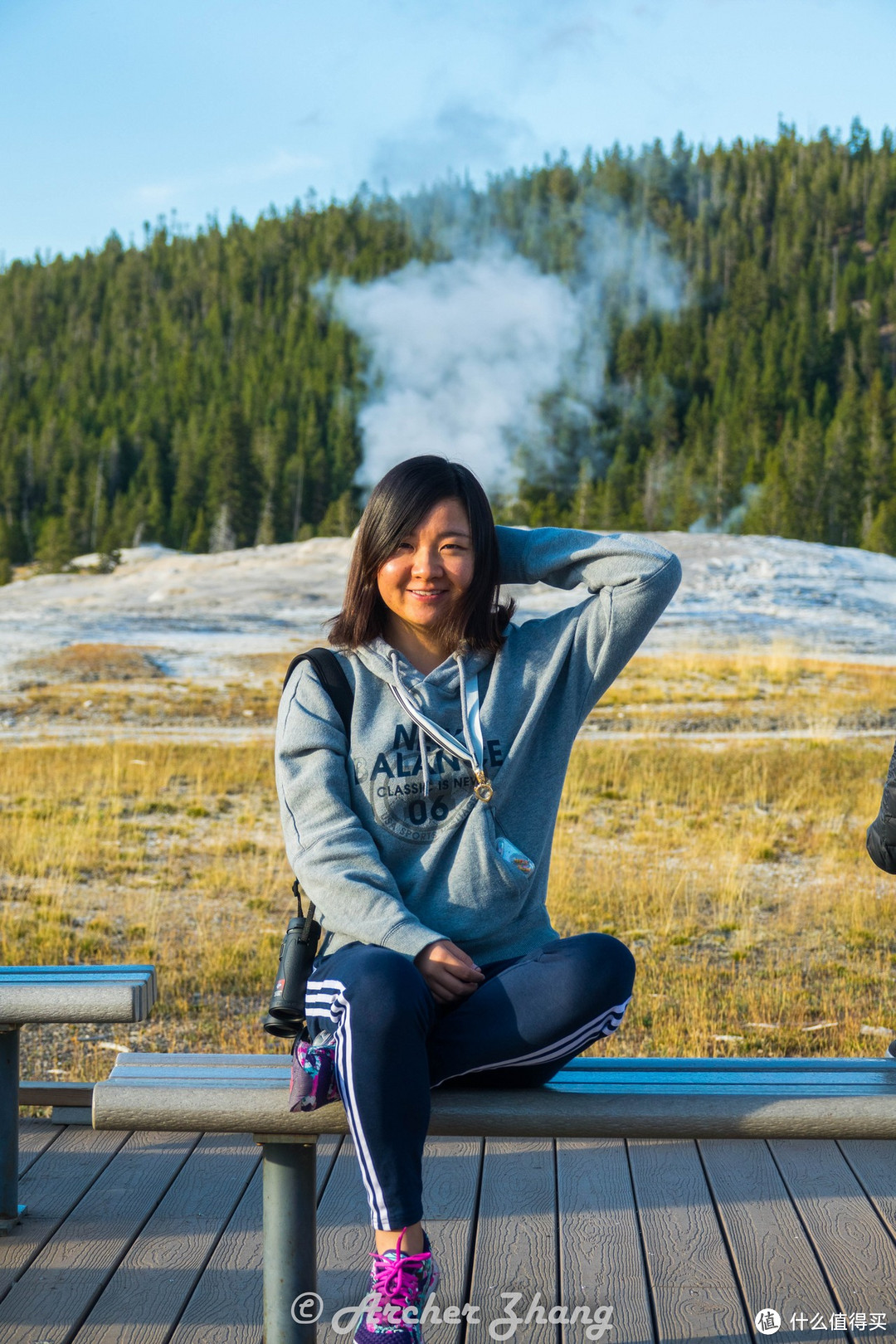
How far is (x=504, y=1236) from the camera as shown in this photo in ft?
7.97

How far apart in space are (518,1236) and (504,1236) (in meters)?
0.02

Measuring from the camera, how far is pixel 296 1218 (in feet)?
6.29

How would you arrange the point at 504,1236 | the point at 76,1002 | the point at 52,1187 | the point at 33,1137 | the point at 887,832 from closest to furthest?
the point at 887,832
the point at 76,1002
the point at 504,1236
the point at 52,1187
the point at 33,1137

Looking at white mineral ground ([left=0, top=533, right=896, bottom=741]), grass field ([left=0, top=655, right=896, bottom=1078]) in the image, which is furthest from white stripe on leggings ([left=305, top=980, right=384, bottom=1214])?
white mineral ground ([left=0, top=533, right=896, bottom=741])

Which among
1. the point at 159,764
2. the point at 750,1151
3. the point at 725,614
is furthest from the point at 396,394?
the point at 750,1151

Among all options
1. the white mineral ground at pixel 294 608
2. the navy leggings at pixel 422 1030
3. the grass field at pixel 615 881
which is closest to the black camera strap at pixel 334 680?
the navy leggings at pixel 422 1030

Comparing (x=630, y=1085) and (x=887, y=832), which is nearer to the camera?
(x=630, y=1085)

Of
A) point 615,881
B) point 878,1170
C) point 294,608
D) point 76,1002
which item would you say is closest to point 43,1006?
point 76,1002

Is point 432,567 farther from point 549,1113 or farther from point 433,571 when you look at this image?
point 549,1113

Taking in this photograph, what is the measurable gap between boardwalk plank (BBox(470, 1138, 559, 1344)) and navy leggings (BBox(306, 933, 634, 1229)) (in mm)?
496

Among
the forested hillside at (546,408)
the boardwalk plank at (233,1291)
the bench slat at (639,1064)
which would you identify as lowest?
the boardwalk plank at (233,1291)

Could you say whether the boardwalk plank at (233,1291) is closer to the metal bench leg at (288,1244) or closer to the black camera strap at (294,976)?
the metal bench leg at (288,1244)

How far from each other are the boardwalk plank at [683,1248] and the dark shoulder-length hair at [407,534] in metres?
1.02

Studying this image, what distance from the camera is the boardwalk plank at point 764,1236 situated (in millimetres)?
2191
